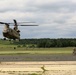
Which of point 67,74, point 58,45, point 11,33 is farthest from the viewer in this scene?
point 58,45

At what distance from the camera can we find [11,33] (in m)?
87.6

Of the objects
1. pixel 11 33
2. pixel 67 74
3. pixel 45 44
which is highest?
pixel 45 44

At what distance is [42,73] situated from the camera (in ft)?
111

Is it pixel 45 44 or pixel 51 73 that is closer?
pixel 51 73

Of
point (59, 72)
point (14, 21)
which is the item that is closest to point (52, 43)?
point (14, 21)

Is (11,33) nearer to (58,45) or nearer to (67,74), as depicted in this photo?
(67,74)

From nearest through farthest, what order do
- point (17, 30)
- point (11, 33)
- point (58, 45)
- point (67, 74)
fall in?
point (67, 74) → point (11, 33) → point (17, 30) → point (58, 45)

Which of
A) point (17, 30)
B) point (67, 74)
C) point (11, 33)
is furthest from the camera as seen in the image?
point (17, 30)

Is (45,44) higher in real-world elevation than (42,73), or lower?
higher

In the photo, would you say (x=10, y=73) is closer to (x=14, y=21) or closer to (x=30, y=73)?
(x=30, y=73)

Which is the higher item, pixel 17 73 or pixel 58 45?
pixel 58 45

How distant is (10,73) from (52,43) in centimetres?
13363

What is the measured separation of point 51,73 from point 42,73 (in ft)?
2.72

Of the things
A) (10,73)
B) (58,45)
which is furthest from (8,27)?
(58,45)
